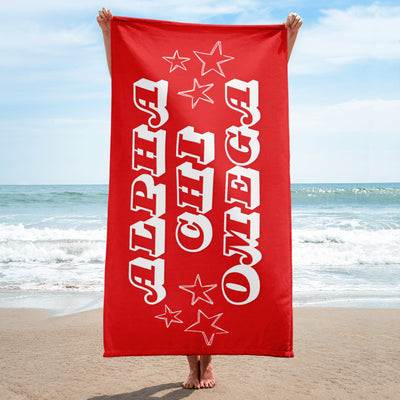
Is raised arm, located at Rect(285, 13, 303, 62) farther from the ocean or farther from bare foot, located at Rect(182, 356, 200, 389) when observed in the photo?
the ocean

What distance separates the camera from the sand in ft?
10.1

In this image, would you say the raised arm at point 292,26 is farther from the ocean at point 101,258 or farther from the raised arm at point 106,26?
the ocean at point 101,258

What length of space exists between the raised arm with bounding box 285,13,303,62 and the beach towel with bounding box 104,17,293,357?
337mm

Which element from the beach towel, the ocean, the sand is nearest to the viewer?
the beach towel

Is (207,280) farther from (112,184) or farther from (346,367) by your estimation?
(346,367)

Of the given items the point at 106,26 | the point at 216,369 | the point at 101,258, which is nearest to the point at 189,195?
the point at 106,26

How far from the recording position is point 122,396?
3020 millimetres

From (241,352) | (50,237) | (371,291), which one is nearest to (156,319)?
(241,352)

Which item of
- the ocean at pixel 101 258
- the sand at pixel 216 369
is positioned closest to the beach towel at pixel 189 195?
the sand at pixel 216 369

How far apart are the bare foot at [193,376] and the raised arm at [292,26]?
2.05 m

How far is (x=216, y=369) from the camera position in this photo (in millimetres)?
3471

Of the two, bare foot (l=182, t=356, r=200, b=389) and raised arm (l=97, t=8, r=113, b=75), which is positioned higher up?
raised arm (l=97, t=8, r=113, b=75)

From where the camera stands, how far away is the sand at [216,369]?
121 inches

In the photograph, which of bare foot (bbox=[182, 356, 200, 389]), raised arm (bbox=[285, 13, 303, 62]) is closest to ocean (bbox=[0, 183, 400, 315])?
bare foot (bbox=[182, 356, 200, 389])
